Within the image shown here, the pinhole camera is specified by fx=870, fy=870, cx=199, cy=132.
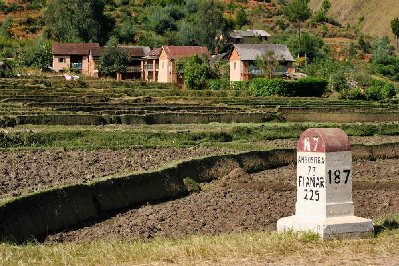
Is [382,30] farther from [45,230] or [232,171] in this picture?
[45,230]

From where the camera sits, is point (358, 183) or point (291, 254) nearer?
point (291, 254)

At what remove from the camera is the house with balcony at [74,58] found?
Answer: 98.8m

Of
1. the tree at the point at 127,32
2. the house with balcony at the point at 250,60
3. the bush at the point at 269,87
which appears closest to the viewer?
the bush at the point at 269,87

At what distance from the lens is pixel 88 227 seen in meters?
18.4

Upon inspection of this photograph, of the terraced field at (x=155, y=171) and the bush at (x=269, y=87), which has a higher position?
the bush at (x=269, y=87)

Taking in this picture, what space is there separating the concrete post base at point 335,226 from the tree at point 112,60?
81.4 metres

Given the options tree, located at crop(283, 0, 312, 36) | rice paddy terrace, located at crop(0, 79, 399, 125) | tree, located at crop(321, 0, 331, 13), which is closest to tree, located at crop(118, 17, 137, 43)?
tree, located at crop(283, 0, 312, 36)

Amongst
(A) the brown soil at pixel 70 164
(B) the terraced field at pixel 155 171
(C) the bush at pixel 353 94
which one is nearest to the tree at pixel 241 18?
(C) the bush at pixel 353 94

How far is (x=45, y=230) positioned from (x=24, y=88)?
152ft

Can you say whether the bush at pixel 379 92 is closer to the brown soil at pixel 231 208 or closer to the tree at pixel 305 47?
the tree at pixel 305 47

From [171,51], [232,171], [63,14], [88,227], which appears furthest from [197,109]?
[63,14]

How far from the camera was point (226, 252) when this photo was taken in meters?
12.0

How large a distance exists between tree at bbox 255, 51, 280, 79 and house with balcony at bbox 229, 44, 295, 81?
178cm

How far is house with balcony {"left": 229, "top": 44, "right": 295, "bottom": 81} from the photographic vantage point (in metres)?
90.8
